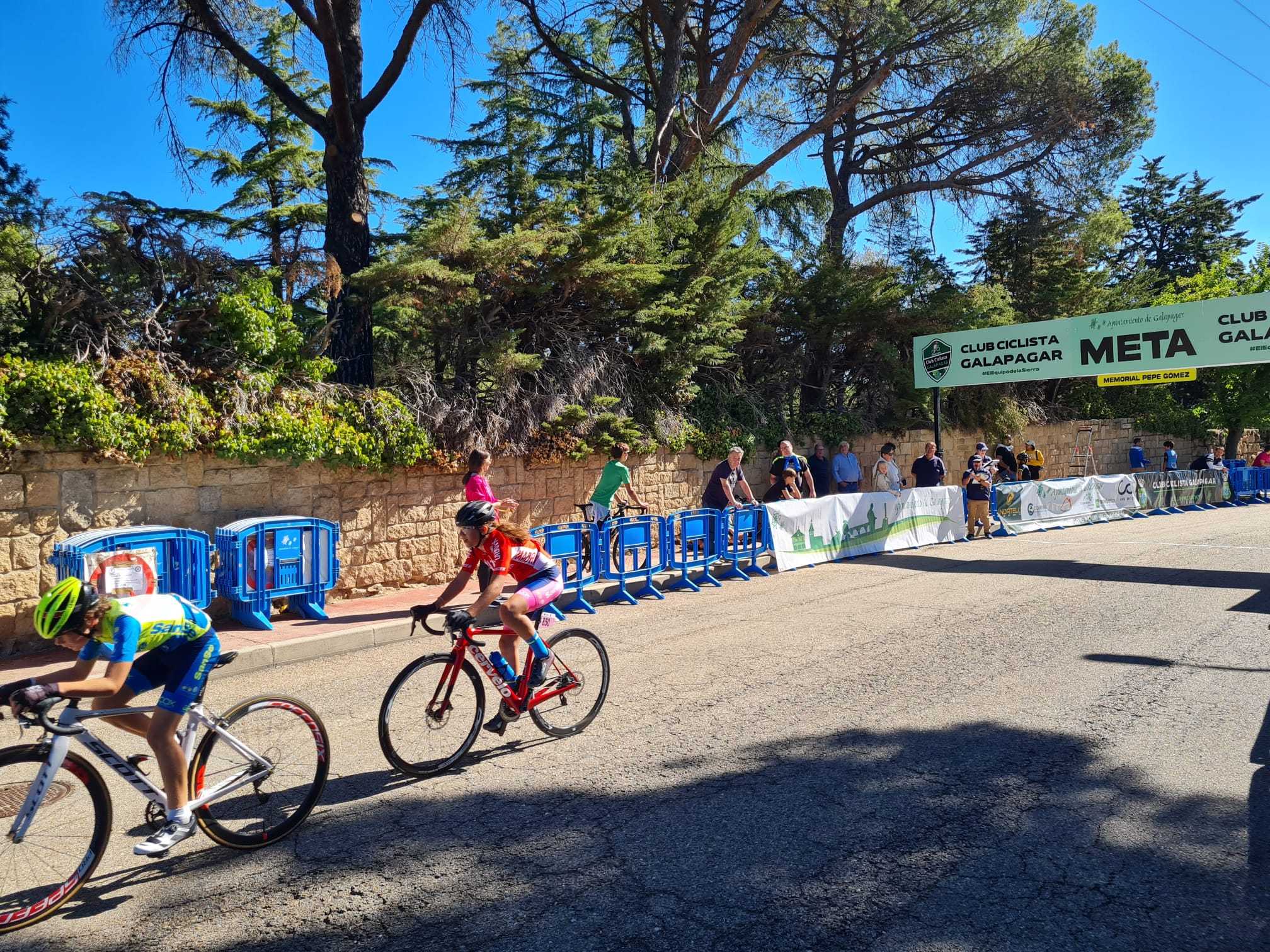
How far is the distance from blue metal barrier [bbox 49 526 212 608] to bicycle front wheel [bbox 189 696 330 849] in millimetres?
3379

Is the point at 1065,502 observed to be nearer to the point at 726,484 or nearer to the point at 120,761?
the point at 726,484

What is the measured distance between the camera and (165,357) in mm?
9625

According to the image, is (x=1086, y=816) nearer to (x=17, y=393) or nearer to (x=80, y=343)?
(x=17, y=393)

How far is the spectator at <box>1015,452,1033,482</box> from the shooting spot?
21.3m

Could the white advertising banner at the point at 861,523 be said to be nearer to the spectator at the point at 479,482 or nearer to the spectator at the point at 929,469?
the spectator at the point at 929,469

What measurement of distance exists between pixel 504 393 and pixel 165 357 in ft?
15.7

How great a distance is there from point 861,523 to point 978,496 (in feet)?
12.6

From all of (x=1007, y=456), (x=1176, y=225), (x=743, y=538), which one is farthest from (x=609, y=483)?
(x=1176, y=225)

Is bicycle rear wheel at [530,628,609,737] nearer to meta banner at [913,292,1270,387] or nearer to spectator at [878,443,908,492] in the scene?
spectator at [878,443,908,492]

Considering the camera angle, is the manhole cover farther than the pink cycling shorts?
No

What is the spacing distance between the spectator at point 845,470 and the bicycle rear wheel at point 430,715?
12.2 m

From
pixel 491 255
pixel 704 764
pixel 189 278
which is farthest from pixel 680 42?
pixel 704 764

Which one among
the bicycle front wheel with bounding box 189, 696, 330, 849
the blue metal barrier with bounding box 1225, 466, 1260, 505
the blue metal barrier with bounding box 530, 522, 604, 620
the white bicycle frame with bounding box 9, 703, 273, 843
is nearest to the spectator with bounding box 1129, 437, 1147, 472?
the blue metal barrier with bounding box 1225, 466, 1260, 505

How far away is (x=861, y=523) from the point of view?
14.1 meters
